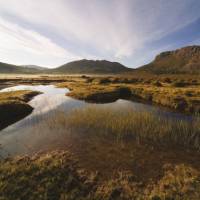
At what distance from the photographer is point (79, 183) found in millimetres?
9789

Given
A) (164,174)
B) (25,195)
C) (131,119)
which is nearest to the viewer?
(25,195)

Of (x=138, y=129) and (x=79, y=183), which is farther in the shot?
(x=138, y=129)

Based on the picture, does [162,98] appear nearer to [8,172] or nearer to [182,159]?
[182,159]

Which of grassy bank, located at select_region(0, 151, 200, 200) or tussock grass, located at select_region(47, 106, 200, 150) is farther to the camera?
tussock grass, located at select_region(47, 106, 200, 150)

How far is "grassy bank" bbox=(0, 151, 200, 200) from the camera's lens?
28.4 ft

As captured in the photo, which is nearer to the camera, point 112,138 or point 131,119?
point 112,138

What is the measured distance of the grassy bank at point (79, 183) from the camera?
866 cm

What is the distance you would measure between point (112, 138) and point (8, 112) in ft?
67.9

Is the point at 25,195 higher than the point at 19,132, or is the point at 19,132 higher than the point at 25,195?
the point at 25,195

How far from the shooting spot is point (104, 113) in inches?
931

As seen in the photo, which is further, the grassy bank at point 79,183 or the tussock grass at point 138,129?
the tussock grass at point 138,129

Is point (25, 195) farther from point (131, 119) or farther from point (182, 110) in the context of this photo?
point (182, 110)

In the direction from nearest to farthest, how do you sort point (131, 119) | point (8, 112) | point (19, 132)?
point (19, 132) < point (131, 119) < point (8, 112)

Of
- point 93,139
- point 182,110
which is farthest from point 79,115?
point 182,110
